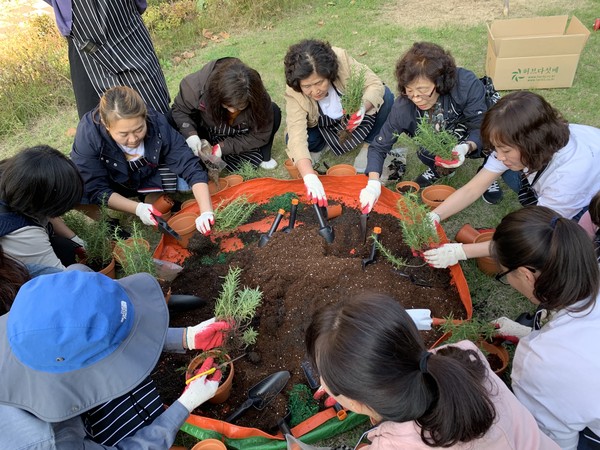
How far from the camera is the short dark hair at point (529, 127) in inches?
82.1

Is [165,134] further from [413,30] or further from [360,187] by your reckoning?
[413,30]

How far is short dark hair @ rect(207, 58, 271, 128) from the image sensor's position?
2963 mm

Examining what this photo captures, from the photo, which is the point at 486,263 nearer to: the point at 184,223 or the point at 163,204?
the point at 184,223

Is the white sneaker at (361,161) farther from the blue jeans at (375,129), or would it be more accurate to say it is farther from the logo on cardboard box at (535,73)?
the logo on cardboard box at (535,73)

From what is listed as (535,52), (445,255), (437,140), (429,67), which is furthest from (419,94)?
(535,52)

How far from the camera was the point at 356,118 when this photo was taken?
338 centimetres

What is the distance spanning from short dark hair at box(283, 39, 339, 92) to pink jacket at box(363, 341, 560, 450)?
2170 mm

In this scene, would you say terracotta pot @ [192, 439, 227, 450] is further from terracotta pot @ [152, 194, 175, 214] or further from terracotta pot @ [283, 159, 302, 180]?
terracotta pot @ [283, 159, 302, 180]

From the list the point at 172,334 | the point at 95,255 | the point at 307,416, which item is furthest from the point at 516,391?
the point at 95,255

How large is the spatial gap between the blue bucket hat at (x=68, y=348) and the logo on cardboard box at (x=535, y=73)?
12.7 feet

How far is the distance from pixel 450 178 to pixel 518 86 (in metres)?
1.43

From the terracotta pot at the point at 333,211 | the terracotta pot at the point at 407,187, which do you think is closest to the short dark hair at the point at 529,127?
the terracotta pot at the point at 407,187

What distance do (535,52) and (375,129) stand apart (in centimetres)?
159

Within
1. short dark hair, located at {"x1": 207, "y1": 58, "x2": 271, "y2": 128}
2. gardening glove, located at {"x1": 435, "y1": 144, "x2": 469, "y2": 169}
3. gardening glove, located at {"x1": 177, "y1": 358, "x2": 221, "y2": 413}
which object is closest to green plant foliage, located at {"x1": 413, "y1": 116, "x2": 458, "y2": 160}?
gardening glove, located at {"x1": 435, "y1": 144, "x2": 469, "y2": 169}
